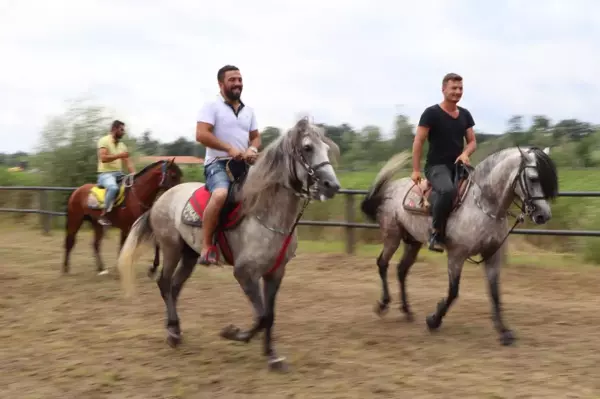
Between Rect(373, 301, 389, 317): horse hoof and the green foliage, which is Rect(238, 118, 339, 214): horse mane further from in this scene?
the green foliage

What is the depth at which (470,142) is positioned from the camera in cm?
644

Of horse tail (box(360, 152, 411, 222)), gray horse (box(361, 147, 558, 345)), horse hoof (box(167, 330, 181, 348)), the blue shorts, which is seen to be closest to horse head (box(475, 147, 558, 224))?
gray horse (box(361, 147, 558, 345))

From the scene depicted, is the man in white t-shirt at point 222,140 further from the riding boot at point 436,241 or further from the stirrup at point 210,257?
the riding boot at point 436,241

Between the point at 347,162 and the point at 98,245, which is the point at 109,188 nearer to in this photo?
the point at 98,245

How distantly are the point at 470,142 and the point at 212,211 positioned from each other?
2796 mm

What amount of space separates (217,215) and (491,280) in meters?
2.63

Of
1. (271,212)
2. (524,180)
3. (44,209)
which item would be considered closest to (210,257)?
(271,212)

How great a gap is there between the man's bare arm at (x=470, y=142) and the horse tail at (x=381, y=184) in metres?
0.92

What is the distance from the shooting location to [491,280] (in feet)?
19.5

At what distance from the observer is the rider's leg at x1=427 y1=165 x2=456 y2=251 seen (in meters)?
6.02

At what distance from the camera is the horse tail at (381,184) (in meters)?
7.29

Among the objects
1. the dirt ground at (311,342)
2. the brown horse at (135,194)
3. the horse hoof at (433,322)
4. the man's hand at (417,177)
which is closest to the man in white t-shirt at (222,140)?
the dirt ground at (311,342)

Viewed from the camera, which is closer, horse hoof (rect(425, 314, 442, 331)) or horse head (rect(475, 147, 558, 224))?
horse head (rect(475, 147, 558, 224))

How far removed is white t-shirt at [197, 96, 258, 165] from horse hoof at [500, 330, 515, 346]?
2839mm
